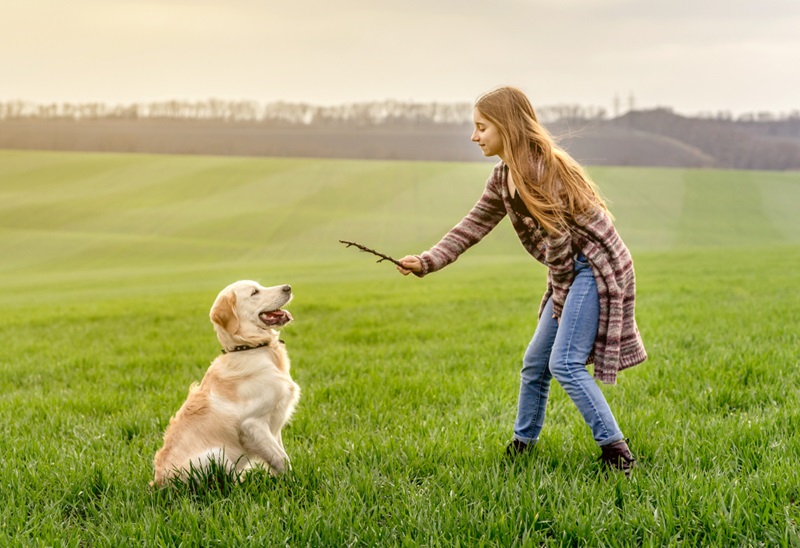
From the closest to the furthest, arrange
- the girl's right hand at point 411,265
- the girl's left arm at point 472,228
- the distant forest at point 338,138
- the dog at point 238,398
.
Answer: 1. the dog at point 238,398
2. the girl's right hand at point 411,265
3. the girl's left arm at point 472,228
4. the distant forest at point 338,138

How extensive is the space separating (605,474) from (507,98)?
91.0 inches

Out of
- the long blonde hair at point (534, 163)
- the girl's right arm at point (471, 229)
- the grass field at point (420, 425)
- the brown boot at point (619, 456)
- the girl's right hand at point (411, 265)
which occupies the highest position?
the long blonde hair at point (534, 163)

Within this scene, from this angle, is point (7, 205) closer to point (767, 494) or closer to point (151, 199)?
point (151, 199)

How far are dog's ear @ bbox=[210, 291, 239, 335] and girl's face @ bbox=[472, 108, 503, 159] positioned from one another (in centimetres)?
175

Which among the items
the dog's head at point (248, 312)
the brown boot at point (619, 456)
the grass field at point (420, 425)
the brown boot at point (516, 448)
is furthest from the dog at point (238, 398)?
the brown boot at point (619, 456)

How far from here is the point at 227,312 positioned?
4.32 meters

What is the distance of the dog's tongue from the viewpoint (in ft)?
14.2

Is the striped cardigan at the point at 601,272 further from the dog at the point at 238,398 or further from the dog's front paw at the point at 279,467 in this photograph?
the dog's front paw at the point at 279,467

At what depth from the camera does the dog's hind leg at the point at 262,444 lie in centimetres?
428

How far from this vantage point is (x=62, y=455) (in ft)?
16.1

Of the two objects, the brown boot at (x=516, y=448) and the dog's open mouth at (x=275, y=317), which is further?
the brown boot at (x=516, y=448)

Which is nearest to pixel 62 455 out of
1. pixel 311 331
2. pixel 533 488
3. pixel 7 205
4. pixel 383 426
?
pixel 383 426

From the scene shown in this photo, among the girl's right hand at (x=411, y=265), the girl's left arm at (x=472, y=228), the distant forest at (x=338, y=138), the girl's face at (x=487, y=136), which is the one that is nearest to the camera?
the girl's face at (x=487, y=136)

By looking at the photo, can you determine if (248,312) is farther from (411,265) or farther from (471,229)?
(471,229)
